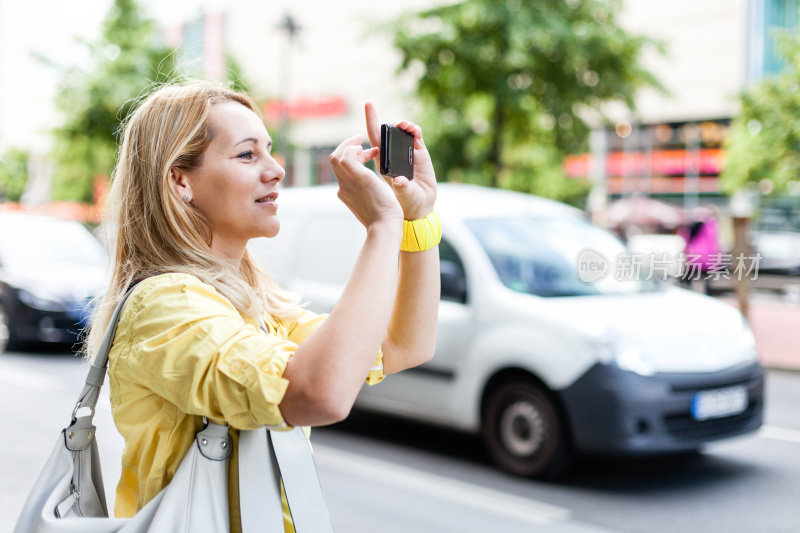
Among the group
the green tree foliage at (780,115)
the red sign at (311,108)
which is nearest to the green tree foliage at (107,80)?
the red sign at (311,108)

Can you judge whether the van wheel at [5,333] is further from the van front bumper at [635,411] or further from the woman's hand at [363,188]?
the woman's hand at [363,188]

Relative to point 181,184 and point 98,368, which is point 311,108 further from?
point 98,368

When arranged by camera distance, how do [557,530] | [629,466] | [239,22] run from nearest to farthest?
[557,530]
[629,466]
[239,22]

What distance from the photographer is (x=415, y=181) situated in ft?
5.58

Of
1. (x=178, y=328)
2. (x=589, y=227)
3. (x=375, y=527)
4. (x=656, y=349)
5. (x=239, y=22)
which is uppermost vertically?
(x=239, y=22)

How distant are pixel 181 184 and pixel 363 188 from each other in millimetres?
372

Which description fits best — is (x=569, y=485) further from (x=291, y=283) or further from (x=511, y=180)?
(x=511, y=180)

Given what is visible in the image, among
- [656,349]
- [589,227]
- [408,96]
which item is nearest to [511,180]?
[408,96]

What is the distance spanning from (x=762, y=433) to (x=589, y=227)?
1942 mm

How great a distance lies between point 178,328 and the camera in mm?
1324

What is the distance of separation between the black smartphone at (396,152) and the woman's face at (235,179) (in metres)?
0.19

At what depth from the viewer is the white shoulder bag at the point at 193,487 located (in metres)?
1.36

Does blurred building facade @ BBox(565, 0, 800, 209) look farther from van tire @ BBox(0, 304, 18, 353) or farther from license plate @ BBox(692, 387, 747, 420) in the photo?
license plate @ BBox(692, 387, 747, 420)

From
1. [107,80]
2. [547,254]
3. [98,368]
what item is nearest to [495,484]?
[547,254]
